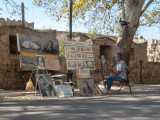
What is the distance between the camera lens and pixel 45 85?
8.94m

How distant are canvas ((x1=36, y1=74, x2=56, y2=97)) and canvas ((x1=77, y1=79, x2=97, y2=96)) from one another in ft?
3.03

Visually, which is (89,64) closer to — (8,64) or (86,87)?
(86,87)

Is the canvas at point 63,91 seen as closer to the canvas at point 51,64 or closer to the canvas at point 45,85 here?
Result: the canvas at point 45,85

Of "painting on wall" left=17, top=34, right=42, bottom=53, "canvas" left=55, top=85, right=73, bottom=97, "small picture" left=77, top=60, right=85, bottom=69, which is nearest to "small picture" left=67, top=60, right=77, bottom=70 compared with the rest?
"small picture" left=77, top=60, right=85, bottom=69

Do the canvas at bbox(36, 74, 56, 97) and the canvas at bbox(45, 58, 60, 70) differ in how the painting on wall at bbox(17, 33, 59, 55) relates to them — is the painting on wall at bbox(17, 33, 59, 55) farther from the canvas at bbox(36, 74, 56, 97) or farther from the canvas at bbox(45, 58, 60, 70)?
the canvas at bbox(36, 74, 56, 97)

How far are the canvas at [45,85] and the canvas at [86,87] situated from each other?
92cm

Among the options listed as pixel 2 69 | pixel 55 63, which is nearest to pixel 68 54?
pixel 55 63

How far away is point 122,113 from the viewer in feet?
15.8

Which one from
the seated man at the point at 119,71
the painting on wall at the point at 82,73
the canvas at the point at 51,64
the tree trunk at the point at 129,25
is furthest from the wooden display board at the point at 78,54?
the tree trunk at the point at 129,25

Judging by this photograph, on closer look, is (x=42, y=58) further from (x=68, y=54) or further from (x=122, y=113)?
(x=122, y=113)

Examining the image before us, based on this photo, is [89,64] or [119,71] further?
[89,64]

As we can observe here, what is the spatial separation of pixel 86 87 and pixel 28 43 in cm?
310

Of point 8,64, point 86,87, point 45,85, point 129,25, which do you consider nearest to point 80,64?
point 86,87

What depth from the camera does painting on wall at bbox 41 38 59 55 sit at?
38.9 feet
